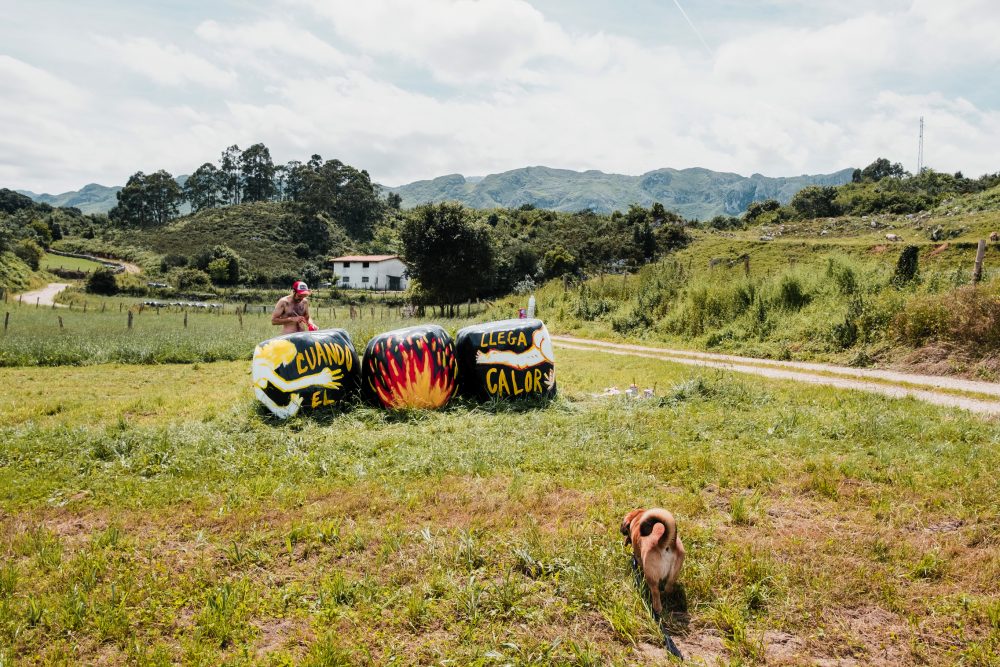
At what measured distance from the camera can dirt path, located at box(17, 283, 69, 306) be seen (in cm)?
4825

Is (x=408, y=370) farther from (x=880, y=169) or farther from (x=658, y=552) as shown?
(x=880, y=169)

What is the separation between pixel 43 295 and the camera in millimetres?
54688

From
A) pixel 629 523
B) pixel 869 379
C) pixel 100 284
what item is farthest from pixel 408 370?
pixel 100 284

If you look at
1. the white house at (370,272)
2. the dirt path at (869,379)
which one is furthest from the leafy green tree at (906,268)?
the white house at (370,272)

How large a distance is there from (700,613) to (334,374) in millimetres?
6086

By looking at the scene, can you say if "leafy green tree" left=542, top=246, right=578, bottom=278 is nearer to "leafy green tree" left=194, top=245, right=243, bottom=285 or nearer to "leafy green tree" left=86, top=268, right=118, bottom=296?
"leafy green tree" left=194, top=245, right=243, bottom=285

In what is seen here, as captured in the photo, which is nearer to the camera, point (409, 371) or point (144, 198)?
point (409, 371)

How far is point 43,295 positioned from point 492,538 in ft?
223

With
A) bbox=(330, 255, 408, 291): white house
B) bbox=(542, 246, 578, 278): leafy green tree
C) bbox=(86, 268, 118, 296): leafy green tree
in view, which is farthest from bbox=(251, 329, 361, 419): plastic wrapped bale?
bbox=(330, 255, 408, 291): white house

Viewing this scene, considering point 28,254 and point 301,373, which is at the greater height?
point 28,254

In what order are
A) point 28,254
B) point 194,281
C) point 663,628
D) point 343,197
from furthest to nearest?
point 343,197 → point 194,281 → point 28,254 → point 663,628

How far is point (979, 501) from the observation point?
4688mm

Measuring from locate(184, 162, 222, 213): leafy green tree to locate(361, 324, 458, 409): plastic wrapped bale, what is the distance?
445 ft

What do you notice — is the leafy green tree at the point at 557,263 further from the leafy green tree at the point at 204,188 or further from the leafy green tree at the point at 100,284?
the leafy green tree at the point at 204,188
